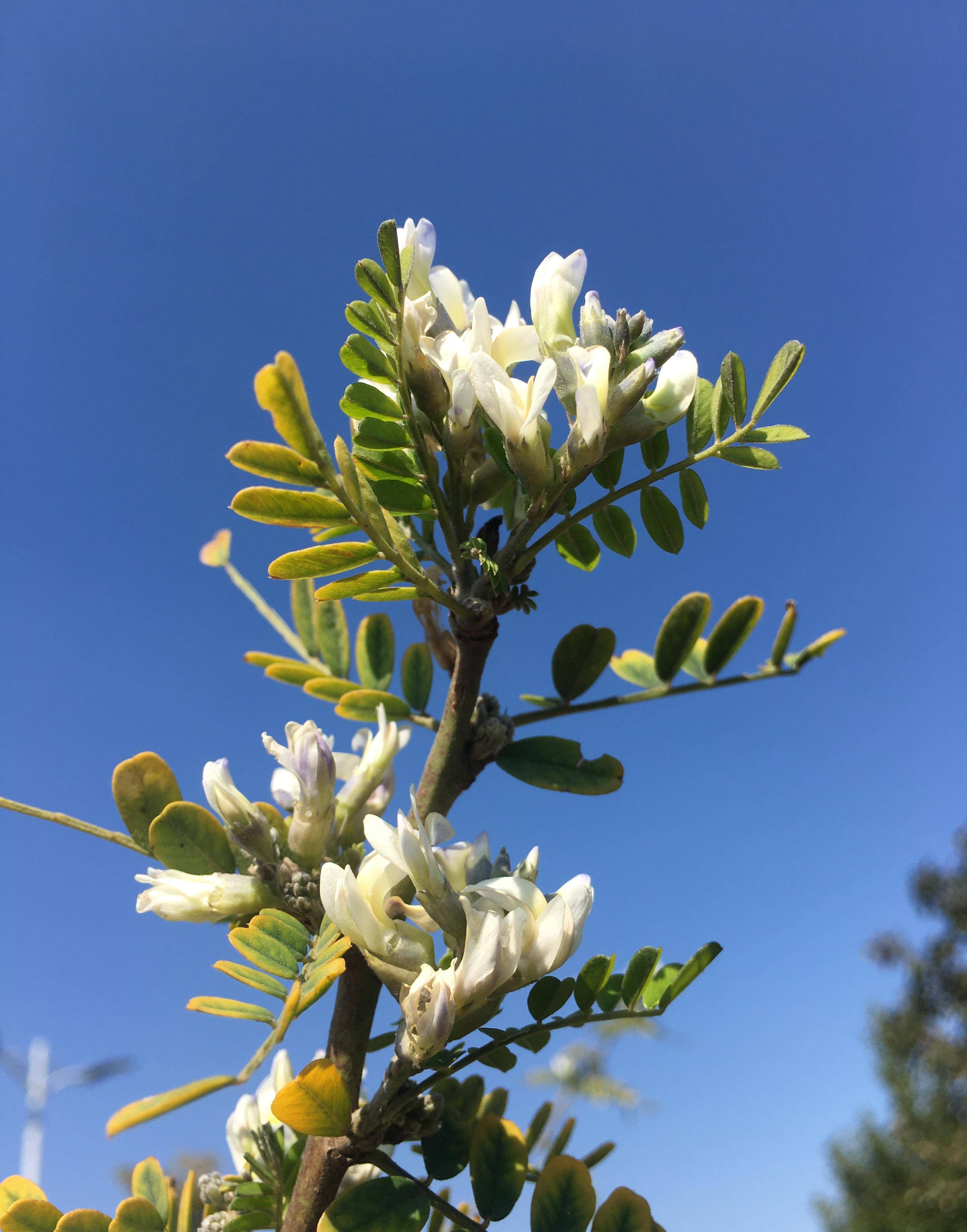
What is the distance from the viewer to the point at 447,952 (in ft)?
2.35

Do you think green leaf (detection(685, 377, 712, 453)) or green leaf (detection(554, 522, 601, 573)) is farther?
green leaf (detection(554, 522, 601, 573))

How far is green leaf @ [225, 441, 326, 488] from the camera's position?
72cm

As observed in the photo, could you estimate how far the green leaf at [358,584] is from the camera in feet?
2.77

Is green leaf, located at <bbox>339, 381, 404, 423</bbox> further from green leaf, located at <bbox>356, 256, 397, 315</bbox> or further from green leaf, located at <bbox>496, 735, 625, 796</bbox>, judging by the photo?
green leaf, located at <bbox>496, 735, 625, 796</bbox>

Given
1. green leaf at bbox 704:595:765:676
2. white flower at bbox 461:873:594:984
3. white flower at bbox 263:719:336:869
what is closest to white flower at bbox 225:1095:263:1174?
white flower at bbox 263:719:336:869

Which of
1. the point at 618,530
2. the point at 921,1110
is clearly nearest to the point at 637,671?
the point at 618,530

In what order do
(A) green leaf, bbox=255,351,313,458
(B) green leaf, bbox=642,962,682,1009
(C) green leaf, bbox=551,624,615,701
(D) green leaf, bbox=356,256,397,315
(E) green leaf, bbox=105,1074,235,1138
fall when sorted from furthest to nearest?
1. (C) green leaf, bbox=551,624,615,701
2. (B) green leaf, bbox=642,962,682,1009
3. (D) green leaf, bbox=356,256,397,315
4. (A) green leaf, bbox=255,351,313,458
5. (E) green leaf, bbox=105,1074,235,1138

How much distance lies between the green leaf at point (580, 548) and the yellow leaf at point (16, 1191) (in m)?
0.88

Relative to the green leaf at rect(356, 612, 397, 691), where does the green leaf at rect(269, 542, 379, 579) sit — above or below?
below

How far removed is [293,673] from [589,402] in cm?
57

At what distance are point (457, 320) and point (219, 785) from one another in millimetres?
513

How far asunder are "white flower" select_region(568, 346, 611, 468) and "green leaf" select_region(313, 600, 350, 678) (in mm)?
569

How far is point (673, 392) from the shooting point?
0.81 m

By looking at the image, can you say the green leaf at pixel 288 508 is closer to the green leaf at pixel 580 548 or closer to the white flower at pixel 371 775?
the white flower at pixel 371 775
